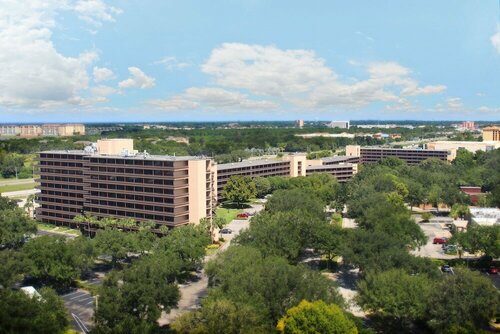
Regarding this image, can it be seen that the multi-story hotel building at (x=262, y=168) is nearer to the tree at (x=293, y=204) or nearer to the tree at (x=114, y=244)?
the tree at (x=293, y=204)

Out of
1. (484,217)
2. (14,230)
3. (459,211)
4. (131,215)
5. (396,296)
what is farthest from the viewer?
(459,211)

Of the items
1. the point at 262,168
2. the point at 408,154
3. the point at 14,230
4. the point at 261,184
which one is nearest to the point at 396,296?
the point at 14,230

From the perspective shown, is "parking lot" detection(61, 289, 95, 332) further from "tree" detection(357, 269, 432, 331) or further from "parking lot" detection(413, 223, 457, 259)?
"parking lot" detection(413, 223, 457, 259)

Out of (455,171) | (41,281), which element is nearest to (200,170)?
(41,281)

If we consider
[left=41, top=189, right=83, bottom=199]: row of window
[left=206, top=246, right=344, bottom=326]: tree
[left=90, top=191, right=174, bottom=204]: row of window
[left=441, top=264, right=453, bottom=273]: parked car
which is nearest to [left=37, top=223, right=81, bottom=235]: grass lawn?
[left=41, top=189, right=83, bottom=199]: row of window

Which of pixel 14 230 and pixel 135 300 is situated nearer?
pixel 135 300

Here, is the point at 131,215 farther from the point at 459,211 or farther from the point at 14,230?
the point at 459,211
